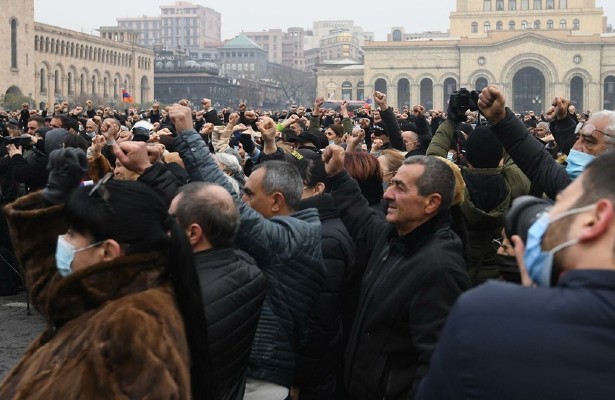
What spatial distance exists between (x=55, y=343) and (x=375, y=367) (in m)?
1.43

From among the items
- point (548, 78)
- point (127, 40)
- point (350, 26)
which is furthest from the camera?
point (350, 26)

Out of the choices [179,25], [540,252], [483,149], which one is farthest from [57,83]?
[179,25]

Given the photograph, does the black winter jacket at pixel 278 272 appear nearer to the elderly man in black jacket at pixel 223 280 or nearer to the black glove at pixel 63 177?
the elderly man in black jacket at pixel 223 280

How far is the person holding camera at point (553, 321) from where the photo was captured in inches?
67.3

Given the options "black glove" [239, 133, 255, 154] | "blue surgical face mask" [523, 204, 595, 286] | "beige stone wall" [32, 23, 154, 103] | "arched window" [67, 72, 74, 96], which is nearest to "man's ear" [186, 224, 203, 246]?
"blue surgical face mask" [523, 204, 595, 286]

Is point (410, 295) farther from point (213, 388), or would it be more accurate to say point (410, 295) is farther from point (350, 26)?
point (350, 26)

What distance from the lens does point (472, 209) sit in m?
4.90

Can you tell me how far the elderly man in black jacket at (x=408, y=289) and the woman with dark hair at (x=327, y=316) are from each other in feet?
1.65

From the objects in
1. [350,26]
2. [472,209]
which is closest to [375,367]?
[472,209]

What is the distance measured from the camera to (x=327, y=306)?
4.27m

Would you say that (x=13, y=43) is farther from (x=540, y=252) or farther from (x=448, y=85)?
(x=540, y=252)

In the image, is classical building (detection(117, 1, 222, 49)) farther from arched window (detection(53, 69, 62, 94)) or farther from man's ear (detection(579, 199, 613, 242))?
man's ear (detection(579, 199, 613, 242))

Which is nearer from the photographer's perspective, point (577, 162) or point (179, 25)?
point (577, 162)

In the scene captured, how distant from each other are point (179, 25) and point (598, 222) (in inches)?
7820
